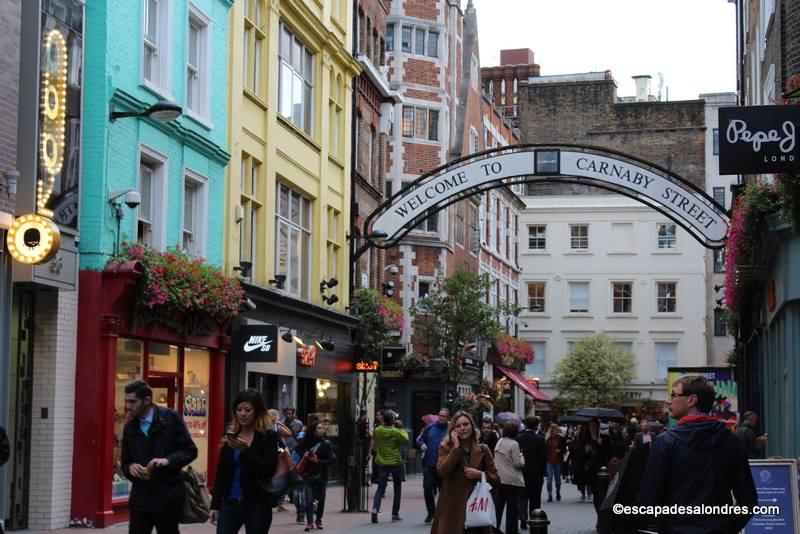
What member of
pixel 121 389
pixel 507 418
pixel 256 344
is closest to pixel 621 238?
pixel 256 344

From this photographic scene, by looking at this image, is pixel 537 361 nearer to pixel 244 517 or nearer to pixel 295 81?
pixel 295 81

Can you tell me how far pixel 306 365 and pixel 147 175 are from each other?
9.37 m

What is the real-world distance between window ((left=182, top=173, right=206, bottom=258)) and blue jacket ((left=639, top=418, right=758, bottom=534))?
16.3 m

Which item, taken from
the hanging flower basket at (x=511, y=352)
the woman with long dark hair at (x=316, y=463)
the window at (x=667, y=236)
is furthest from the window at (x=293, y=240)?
the window at (x=667, y=236)

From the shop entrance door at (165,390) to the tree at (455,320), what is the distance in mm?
24021

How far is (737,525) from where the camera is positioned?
789cm

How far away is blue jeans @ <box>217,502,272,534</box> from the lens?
1027 cm

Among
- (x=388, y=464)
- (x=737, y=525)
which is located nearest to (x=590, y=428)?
(x=388, y=464)

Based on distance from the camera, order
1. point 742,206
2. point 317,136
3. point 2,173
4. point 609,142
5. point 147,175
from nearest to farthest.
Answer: point 2,173, point 742,206, point 147,175, point 317,136, point 609,142

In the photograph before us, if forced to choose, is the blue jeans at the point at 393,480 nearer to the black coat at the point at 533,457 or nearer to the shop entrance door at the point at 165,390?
the black coat at the point at 533,457

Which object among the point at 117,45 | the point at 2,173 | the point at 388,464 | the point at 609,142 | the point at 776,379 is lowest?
the point at 388,464

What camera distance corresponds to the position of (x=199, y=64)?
79.3 feet

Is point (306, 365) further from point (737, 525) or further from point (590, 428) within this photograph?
point (737, 525)

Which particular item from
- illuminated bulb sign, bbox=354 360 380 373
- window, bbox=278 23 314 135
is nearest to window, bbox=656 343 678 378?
illuminated bulb sign, bbox=354 360 380 373
